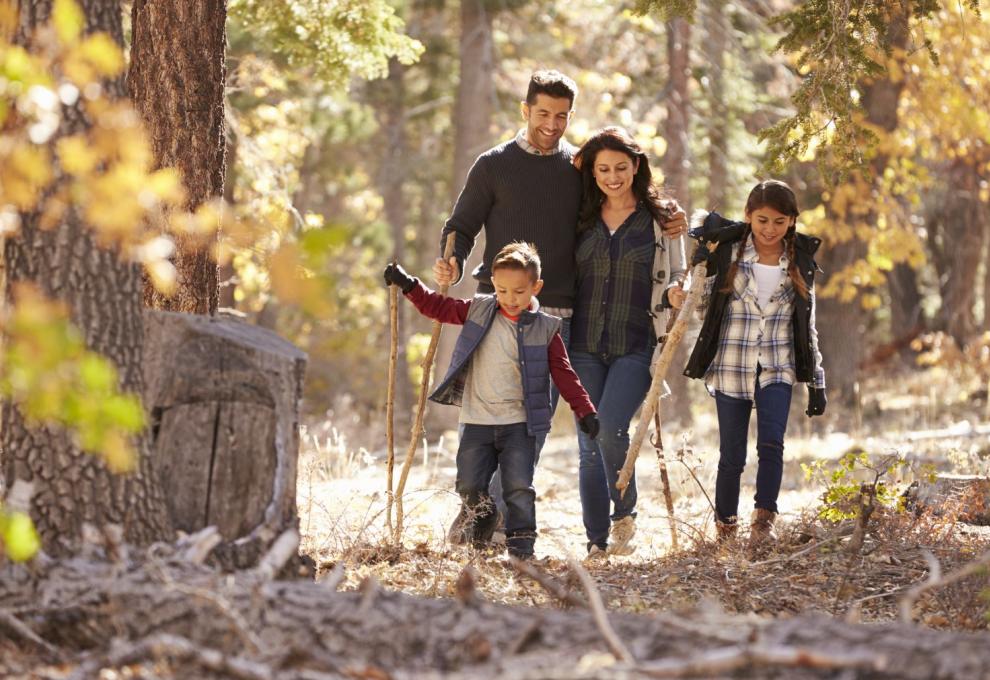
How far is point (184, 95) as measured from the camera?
5.56 m

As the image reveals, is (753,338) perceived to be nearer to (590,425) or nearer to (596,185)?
(590,425)

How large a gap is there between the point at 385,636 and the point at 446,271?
9.79ft

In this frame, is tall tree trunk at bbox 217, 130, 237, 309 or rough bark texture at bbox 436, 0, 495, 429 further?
rough bark texture at bbox 436, 0, 495, 429

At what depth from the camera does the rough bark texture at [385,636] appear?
291 cm

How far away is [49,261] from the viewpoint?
3520 millimetres

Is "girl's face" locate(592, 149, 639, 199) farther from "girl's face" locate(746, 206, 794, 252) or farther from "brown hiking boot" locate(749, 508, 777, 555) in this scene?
"brown hiking boot" locate(749, 508, 777, 555)

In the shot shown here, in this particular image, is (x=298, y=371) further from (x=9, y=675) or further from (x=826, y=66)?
(x=826, y=66)

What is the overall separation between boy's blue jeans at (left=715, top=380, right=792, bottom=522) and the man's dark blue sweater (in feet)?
3.42

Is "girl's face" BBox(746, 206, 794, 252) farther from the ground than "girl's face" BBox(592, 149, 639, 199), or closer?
closer

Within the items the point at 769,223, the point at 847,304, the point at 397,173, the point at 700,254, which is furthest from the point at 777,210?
the point at 397,173

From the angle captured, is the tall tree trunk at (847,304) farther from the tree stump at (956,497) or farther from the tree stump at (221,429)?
the tree stump at (221,429)

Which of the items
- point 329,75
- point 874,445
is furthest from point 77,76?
point 874,445

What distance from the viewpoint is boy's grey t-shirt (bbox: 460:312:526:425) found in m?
5.69

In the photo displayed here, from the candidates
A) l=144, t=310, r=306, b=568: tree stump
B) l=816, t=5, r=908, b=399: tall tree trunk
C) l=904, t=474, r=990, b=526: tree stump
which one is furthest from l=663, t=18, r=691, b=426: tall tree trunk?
l=144, t=310, r=306, b=568: tree stump
